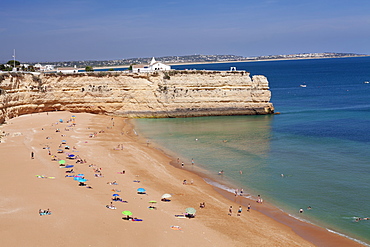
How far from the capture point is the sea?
69.6 feet

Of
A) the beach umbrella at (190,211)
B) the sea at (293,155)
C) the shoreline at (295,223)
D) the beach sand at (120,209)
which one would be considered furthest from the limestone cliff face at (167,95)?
the beach umbrella at (190,211)

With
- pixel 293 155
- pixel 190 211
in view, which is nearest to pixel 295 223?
pixel 190 211

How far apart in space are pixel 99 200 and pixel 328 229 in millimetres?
11754

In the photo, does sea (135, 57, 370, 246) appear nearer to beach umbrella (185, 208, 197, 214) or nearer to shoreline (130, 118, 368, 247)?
shoreline (130, 118, 368, 247)

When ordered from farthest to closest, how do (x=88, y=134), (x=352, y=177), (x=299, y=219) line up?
(x=88, y=134) < (x=352, y=177) < (x=299, y=219)

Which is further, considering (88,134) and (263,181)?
(88,134)

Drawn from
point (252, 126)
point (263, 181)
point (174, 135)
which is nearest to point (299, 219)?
point (263, 181)

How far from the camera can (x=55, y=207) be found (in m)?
18.3

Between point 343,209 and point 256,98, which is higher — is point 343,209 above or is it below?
below

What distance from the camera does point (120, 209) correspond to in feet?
63.0

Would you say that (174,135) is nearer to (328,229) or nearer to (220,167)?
(220,167)

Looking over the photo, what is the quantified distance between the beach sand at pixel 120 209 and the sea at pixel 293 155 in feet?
5.77

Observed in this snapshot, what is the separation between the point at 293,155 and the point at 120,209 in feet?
57.5

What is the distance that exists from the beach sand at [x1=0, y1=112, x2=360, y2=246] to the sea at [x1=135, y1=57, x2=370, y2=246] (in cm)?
176
